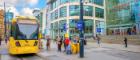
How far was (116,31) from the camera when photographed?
61.8 meters

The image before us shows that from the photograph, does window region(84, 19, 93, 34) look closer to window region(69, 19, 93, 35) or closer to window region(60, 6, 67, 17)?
window region(69, 19, 93, 35)

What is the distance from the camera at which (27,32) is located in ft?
68.5

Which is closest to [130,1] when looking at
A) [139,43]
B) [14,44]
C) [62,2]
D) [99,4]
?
[139,43]

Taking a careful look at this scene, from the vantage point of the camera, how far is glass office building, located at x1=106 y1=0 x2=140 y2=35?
53.4 metres

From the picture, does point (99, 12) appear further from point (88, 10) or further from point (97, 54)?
point (97, 54)

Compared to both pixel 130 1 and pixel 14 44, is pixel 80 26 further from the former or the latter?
pixel 130 1

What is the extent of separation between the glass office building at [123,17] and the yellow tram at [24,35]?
34.2 m

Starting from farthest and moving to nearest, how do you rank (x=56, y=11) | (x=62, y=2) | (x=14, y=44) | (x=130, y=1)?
1. (x=56, y=11)
2. (x=62, y=2)
3. (x=130, y=1)
4. (x=14, y=44)

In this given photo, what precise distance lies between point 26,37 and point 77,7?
56079mm

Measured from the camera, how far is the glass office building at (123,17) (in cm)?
5343

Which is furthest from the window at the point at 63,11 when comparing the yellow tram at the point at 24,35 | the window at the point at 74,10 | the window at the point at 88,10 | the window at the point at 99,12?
the yellow tram at the point at 24,35

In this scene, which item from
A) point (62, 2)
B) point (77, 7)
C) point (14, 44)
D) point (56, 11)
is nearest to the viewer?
point (14, 44)

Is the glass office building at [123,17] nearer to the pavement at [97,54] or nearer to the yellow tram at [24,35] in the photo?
the pavement at [97,54]

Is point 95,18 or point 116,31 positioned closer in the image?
point 116,31
